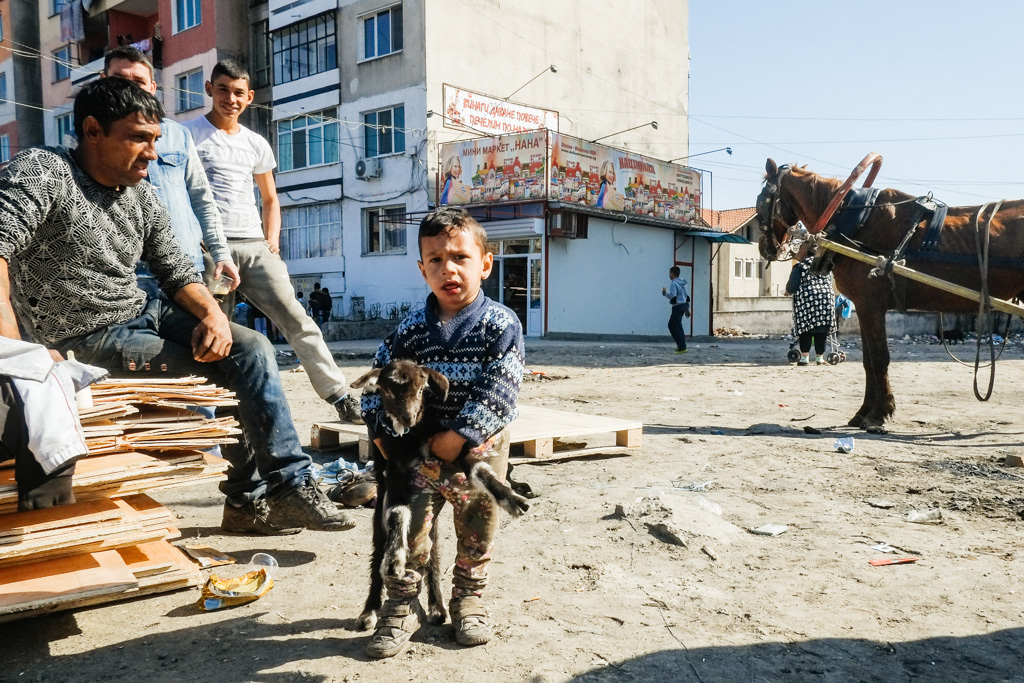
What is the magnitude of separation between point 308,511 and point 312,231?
23.3 m

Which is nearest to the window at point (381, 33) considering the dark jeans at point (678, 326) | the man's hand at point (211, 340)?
the dark jeans at point (678, 326)

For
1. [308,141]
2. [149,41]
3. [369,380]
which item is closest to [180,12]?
[149,41]

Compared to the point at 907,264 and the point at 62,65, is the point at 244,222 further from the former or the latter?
the point at 62,65

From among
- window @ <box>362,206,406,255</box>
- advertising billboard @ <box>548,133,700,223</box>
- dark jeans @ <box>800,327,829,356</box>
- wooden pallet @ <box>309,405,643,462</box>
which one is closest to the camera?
wooden pallet @ <box>309,405,643,462</box>

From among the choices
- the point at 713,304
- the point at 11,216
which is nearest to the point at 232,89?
the point at 11,216

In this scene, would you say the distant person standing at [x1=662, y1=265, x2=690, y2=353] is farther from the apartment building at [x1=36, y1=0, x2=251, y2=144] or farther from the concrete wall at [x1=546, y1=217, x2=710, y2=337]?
the apartment building at [x1=36, y1=0, x2=251, y2=144]

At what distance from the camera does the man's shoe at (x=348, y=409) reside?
519 centimetres

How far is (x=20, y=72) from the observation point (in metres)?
33.1

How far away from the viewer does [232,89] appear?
15.6 feet

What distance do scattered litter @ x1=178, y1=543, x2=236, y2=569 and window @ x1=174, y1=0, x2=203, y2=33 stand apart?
27835 mm

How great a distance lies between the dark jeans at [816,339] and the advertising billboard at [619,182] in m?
9.91

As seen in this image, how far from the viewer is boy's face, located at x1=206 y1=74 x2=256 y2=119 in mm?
4719

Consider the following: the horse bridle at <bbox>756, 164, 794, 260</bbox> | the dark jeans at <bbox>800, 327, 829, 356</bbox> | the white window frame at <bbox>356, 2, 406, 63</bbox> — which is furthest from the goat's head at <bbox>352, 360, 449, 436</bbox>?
the white window frame at <bbox>356, 2, 406, 63</bbox>

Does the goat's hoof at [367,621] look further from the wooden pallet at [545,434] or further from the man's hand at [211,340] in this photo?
the wooden pallet at [545,434]
